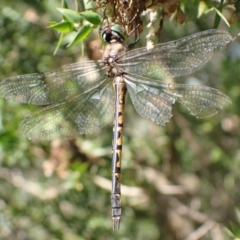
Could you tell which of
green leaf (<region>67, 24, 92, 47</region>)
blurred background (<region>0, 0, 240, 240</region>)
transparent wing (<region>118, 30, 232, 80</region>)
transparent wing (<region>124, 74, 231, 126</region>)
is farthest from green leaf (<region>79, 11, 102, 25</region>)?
blurred background (<region>0, 0, 240, 240</region>)

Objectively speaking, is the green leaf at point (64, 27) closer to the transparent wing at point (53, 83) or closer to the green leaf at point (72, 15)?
the green leaf at point (72, 15)

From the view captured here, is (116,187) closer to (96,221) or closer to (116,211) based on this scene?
(116,211)

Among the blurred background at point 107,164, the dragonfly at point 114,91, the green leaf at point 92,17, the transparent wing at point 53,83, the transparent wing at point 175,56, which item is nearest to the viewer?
the green leaf at point 92,17

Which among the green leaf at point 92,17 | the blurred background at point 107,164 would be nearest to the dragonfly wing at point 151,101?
the blurred background at point 107,164

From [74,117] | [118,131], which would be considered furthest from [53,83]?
[118,131]

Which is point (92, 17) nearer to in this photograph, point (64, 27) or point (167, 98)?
point (64, 27)

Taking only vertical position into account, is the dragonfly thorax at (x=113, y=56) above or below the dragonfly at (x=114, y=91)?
above
